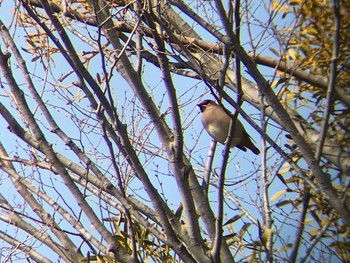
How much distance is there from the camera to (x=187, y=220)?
85.8 inches

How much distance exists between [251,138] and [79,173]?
96 centimetres

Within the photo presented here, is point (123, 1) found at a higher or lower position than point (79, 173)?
higher

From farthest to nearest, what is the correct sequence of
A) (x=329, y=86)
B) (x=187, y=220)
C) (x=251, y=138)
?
(x=251, y=138), (x=187, y=220), (x=329, y=86)

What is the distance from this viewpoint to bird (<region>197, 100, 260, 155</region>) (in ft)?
9.68

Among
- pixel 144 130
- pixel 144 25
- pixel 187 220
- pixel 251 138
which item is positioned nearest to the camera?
pixel 187 220

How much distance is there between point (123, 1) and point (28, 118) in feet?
1.94

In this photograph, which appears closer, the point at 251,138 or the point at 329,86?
the point at 329,86

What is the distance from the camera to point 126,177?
7.86 ft

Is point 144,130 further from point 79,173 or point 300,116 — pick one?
point 300,116

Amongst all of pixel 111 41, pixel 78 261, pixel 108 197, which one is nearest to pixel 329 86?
pixel 111 41

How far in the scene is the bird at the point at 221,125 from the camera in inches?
116

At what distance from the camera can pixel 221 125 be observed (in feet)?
9.77

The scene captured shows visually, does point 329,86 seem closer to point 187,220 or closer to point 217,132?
point 187,220

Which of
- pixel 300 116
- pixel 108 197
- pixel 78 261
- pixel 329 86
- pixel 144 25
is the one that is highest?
pixel 144 25
